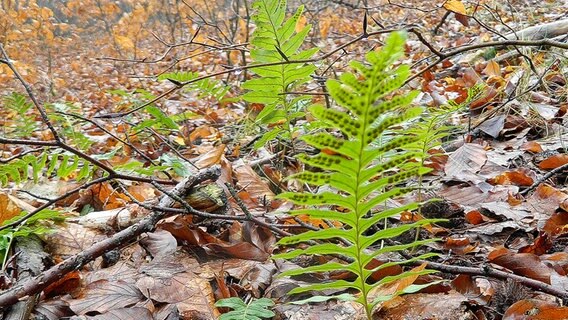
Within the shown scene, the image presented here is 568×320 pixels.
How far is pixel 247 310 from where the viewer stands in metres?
1.14

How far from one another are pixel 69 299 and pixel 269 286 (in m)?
0.54

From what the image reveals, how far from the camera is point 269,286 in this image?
1371 mm

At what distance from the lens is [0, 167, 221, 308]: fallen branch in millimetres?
1210

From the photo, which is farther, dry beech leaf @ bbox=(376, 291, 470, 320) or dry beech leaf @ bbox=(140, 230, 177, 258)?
dry beech leaf @ bbox=(140, 230, 177, 258)

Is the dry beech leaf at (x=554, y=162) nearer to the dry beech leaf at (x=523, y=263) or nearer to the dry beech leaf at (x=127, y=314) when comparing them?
the dry beech leaf at (x=523, y=263)

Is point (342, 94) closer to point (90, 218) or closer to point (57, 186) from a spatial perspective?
point (90, 218)

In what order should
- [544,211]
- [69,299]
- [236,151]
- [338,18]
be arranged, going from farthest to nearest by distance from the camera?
1. [338,18]
2. [236,151]
3. [544,211]
4. [69,299]

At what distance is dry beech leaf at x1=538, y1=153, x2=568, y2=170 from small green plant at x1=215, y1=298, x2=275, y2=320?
1.40m

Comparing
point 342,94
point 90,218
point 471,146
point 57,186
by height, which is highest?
point 342,94

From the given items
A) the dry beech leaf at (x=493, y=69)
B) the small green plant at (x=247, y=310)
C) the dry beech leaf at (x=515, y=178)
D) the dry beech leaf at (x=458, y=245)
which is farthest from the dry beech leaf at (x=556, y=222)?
the dry beech leaf at (x=493, y=69)

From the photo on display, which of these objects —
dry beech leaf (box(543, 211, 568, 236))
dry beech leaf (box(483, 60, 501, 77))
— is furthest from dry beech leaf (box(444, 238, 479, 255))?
dry beech leaf (box(483, 60, 501, 77))

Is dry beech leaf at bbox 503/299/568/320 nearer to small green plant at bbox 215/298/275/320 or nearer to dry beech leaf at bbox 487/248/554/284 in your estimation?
dry beech leaf at bbox 487/248/554/284

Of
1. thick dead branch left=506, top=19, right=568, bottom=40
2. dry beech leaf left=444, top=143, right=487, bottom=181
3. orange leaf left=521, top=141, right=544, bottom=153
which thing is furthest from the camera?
thick dead branch left=506, top=19, right=568, bottom=40

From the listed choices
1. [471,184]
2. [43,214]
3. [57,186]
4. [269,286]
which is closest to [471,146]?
[471,184]
